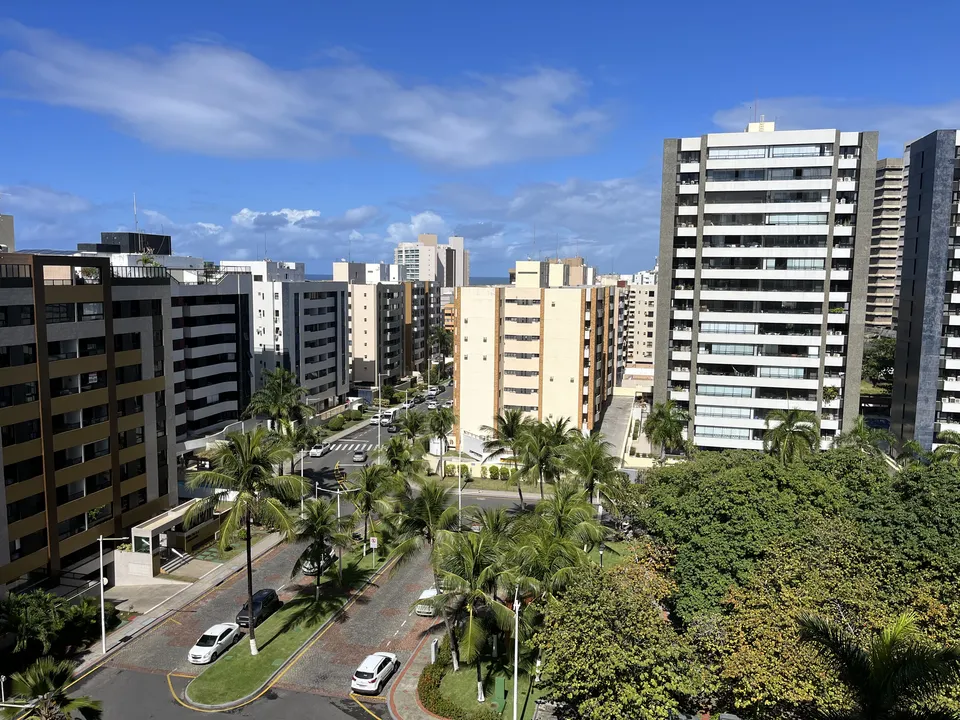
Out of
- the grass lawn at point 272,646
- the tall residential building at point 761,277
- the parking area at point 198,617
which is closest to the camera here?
the grass lawn at point 272,646

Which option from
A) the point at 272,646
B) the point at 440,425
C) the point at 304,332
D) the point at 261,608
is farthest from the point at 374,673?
the point at 304,332

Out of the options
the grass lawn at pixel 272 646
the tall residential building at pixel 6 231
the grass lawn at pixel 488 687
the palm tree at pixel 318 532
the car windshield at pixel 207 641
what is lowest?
the grass lawn at pixel 272 646

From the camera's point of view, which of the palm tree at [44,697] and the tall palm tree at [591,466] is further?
the tall palm tree at [591,466]

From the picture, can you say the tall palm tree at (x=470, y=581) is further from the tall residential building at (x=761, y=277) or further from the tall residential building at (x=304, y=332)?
the tall residential building at (x=304, y=332)

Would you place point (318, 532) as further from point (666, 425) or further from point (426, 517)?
point (666, 425)

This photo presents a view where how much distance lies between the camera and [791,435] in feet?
182

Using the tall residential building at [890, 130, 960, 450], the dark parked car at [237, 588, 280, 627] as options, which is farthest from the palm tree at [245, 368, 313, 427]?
the tall residential building at [890, 130, 960, 450]

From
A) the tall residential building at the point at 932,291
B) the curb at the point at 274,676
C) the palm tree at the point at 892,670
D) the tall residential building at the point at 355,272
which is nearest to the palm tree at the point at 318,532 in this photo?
the curb at the point at 274,676

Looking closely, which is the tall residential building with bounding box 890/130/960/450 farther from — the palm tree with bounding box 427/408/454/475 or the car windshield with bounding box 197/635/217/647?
the car windshield with bounding box 197/635/217/647

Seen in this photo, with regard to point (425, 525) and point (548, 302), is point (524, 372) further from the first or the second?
point (425, 525)

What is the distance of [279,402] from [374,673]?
153 ft

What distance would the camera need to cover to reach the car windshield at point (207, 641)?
35094 mm

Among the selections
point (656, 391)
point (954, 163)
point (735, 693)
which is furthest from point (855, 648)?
point (954, 163)

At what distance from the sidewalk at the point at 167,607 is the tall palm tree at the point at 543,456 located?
20.3m
